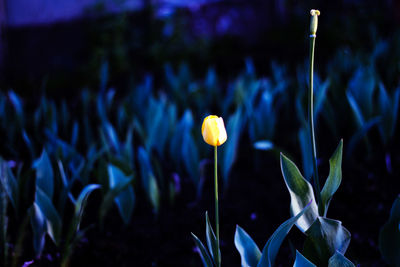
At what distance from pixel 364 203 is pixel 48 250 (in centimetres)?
109

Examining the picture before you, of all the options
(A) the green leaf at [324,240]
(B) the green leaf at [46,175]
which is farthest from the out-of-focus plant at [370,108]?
(B) the green leaf at [46,175]

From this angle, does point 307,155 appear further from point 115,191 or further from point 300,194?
point 115,191

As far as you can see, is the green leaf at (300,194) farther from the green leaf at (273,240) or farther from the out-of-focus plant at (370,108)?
the out-of-focus plant at (370,108)

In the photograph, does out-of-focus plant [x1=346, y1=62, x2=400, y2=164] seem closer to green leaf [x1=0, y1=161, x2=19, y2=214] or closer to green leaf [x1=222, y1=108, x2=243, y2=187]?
green leaf [x1=222, y1=108, x2=243, y2=187]

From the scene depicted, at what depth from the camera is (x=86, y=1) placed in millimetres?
4594

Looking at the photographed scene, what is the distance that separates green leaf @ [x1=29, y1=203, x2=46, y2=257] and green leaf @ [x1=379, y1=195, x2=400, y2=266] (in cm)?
90

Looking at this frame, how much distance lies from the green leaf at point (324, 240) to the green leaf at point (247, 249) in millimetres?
115

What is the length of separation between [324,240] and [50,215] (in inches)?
30.0

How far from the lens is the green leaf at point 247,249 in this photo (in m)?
1.01

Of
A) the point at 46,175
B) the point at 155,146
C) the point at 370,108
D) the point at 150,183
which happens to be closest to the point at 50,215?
the point at 46,175

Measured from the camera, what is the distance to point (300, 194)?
1044 mm

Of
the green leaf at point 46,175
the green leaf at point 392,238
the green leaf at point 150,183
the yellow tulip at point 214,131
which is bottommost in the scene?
the green leaf at point 392,238

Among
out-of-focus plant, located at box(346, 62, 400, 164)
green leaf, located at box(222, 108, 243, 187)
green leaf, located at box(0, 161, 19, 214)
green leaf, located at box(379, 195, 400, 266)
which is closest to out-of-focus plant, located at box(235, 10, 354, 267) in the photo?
green leaf, located at box(379, 195, 400, 266)

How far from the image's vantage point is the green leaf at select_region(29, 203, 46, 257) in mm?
1206
